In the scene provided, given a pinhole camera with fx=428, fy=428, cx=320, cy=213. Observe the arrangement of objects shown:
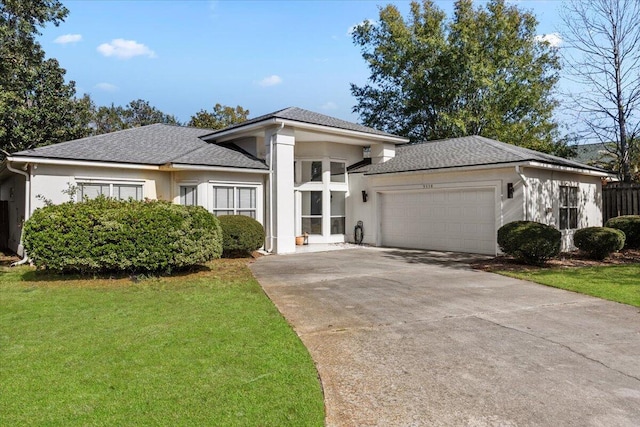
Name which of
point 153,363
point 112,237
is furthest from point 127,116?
point 153,363

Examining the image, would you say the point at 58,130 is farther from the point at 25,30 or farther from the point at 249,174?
the point at 249,174

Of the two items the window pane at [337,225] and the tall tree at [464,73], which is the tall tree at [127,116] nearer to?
the tall tree at [464,73]

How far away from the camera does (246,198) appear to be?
14773 millimetres

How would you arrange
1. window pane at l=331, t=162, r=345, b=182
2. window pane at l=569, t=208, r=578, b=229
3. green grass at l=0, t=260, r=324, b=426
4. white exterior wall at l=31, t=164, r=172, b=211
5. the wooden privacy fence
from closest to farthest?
1. green grass at l=0, t=260, r=324, b=426
2. white exterior wall at l=31, t=164, r=172, b=211
3. window pane at l=569, t=208, r=578, b=229
4. the wooden privacy fence
5. window pane at l=331, t=162, r=345, b=182

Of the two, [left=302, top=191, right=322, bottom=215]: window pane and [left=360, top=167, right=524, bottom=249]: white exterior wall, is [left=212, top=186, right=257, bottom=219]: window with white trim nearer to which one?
[left=302, top=191, right=322, bottom=215]: window pane

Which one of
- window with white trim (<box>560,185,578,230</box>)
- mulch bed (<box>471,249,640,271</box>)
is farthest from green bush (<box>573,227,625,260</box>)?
window with white trim (<box>560,185,578,230</box>)

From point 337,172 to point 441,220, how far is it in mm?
4765

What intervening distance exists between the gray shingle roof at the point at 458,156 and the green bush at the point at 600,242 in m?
2.47

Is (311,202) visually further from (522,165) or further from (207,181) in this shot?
(522,165)

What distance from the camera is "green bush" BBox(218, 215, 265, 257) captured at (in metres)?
12.8

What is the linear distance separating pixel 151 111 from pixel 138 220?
3881cm

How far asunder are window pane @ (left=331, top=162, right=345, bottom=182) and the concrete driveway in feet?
28.2

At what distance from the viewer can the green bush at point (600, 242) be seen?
40.1ft

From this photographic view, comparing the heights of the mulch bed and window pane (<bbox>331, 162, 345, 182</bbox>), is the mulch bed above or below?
below
